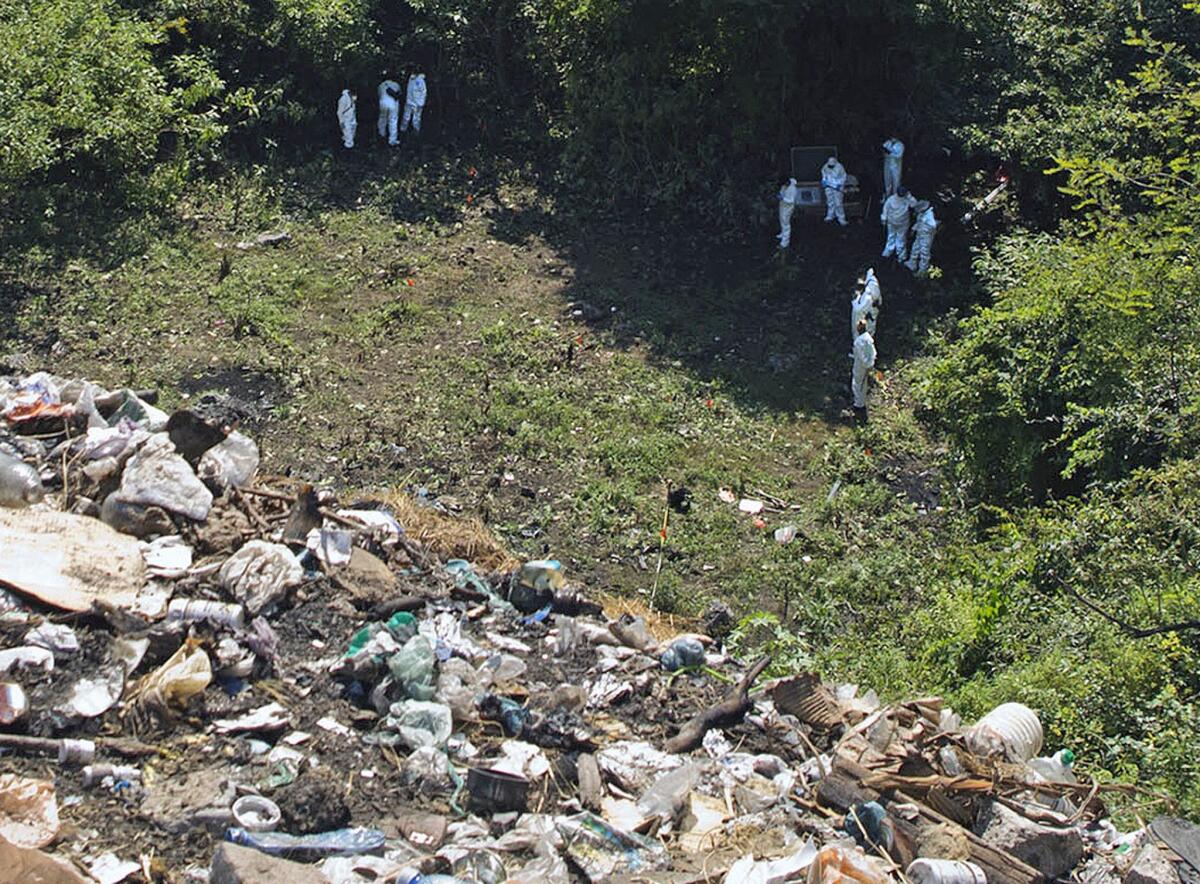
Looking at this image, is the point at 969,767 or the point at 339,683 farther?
the point at 339,683

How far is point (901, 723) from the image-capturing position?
23.9 feet

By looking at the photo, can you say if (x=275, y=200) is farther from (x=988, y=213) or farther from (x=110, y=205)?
(x=988, y=213)

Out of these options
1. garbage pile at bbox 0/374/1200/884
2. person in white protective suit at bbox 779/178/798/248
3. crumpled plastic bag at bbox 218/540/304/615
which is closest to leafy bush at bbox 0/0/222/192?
person in white protective suit at bbox 779/178/798/248

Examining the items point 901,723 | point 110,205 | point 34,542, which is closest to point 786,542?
point 901,723

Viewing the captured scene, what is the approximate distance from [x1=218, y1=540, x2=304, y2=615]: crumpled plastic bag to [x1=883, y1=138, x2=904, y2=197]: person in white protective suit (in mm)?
9200

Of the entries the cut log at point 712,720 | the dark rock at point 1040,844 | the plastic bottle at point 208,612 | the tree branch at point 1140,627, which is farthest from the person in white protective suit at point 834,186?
the dark rock at point 1040,844

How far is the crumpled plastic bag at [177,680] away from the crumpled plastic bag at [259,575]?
2.44 feet

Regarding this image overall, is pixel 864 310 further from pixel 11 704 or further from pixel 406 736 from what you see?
pixel 11 704

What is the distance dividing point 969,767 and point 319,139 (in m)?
12.0

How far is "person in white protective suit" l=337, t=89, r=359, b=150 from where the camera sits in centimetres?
1619

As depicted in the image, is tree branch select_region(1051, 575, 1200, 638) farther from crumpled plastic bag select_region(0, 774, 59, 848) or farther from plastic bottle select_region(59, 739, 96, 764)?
crumpled plastic bag select_region(0, 774, 59, 848)

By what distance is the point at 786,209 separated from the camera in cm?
1475

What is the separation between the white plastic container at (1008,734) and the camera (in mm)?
6981

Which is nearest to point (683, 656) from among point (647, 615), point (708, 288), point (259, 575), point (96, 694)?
point (647, 615)
